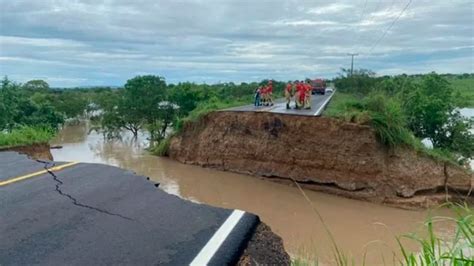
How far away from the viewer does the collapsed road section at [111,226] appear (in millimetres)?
4516

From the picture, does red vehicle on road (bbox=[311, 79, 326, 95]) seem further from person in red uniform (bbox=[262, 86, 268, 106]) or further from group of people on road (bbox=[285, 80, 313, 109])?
group of people on road (bbox=[285, 80, 313, 109])

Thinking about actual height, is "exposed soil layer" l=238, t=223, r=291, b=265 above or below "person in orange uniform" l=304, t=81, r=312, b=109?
below

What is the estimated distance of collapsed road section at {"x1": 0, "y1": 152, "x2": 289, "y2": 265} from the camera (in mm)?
4516

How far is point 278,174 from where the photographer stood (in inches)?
971

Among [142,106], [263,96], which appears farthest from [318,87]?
[142,106]

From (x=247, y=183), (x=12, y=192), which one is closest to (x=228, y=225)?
(x=12, y=192)

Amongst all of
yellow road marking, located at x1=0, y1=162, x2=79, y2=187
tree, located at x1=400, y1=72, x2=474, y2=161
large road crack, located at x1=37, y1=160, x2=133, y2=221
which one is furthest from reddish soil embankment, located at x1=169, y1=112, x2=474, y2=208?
large road crack, located at x1=37, y1=160, x2=133, y2=221

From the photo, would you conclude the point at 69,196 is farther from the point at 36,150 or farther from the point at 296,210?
the point at 296,210

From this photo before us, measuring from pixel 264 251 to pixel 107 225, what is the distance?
194 centimetres

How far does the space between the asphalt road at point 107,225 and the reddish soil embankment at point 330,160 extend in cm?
1440

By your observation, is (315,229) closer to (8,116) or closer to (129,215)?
(129,215)

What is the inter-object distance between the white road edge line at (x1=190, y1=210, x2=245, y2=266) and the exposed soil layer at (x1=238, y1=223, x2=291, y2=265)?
11.4 inches

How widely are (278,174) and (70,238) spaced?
20.1 meters

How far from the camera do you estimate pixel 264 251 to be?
4.96 meters
